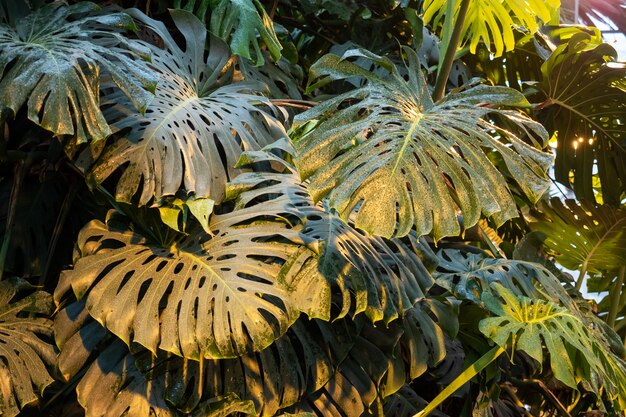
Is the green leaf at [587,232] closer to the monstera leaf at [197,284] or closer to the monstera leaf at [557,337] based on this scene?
the monstera leaf at [557,337]

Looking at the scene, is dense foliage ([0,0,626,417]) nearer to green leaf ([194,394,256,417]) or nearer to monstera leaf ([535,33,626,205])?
green leaf ([194,394,256,417])

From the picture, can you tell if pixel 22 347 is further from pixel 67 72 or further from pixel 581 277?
pixel 581 277

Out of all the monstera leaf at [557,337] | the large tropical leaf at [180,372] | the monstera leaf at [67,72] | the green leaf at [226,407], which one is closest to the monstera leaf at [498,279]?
the monstera leaf at [557,337]

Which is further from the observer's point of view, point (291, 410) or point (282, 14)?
point (282, 14)

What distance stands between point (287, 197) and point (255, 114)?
0.88 ft

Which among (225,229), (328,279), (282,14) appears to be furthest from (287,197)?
(282,14)

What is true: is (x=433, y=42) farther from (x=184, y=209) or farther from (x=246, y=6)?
(x=184, y=209)

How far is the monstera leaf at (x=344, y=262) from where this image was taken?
4.73 ft

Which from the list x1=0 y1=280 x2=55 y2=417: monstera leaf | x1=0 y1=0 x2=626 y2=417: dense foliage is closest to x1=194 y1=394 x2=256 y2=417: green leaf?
x1=0 y1=0 x2=626 y2=417: dense foliage

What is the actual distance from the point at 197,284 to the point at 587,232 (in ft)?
4.43

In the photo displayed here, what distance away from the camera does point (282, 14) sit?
2.75m

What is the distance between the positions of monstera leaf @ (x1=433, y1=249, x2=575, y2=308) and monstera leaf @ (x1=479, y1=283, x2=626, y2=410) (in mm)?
127

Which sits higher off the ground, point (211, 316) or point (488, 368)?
point (211, 316)

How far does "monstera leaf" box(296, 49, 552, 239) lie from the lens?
128 centimetres
